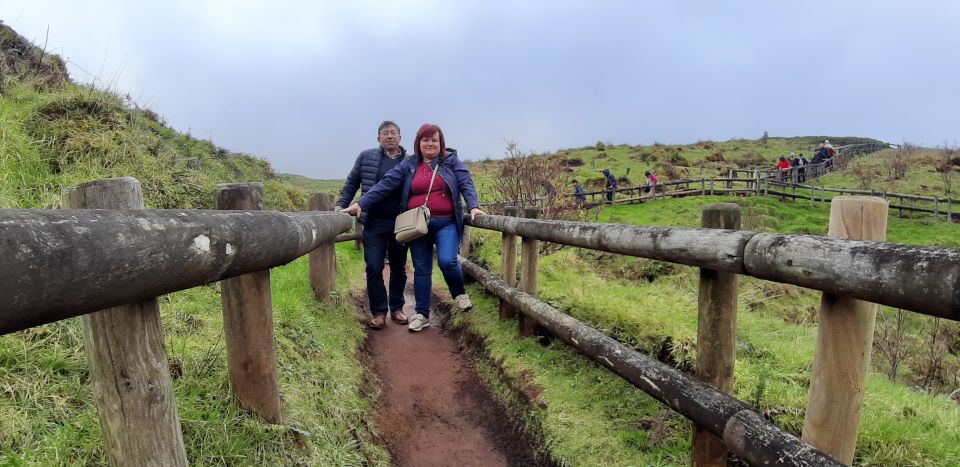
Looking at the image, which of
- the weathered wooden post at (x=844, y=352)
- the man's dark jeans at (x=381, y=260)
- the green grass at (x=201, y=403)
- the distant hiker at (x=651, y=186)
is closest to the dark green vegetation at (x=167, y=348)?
the green grass at (x=201, y=403)

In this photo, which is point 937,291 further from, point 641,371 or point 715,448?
point 641,371

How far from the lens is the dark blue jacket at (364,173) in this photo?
5.19 meters

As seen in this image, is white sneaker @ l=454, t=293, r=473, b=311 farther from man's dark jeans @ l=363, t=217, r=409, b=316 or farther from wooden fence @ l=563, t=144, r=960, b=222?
wooden fence @ l=563, t=144, r=960, b=222

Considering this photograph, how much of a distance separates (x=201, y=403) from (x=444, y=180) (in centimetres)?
304

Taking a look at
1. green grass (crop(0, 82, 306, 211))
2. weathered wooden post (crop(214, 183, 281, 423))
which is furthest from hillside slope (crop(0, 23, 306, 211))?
weathered wooden post (crop(214, 183, 281, 423))

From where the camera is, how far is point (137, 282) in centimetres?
102

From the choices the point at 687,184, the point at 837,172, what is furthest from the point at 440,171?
the point at 837,172

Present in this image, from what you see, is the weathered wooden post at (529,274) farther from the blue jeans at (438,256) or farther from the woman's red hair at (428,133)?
the woman's red hair at (428,133)

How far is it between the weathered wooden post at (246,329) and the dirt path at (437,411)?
1.12 m

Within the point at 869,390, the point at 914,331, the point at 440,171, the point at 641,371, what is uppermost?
the point at 440,171

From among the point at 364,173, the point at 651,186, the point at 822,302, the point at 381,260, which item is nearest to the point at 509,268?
the point at 381,260

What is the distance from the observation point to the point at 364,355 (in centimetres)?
457

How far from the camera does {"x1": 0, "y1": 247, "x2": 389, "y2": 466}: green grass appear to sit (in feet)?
5.85

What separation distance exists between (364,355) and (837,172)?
39.2 m
